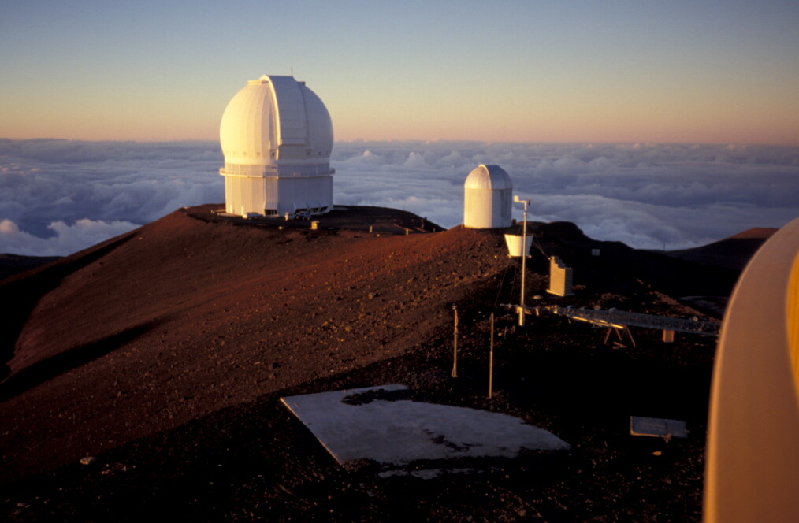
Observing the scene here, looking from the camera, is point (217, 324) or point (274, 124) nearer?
point (217, 324)

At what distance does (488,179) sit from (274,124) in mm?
15066

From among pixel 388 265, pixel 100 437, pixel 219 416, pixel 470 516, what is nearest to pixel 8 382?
pixel 100 437

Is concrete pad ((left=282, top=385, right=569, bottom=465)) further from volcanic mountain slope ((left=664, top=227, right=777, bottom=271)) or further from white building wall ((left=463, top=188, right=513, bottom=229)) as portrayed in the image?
volcanic mountain slope ((left=664, top=227, right=777, bottom=271))

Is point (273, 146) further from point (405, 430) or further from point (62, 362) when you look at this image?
point (405, 430)

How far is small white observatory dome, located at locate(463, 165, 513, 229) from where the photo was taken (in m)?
19.2

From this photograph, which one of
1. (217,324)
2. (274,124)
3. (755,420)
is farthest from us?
(274,124)

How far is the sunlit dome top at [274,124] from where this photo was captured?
3130 centimetres

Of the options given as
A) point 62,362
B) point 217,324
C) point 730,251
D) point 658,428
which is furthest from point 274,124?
point 658,428

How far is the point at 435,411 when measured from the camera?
26.7ft

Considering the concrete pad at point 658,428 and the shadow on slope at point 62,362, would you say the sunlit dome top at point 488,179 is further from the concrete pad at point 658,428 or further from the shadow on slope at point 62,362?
the concrete pad at point 658,428

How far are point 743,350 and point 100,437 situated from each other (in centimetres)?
990

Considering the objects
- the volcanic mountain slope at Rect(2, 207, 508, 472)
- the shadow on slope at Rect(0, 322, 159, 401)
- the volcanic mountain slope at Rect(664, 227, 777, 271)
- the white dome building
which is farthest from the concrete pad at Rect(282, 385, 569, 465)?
the white dome building

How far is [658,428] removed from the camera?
7492 millimetres

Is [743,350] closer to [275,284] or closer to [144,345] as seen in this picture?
[144,345]
